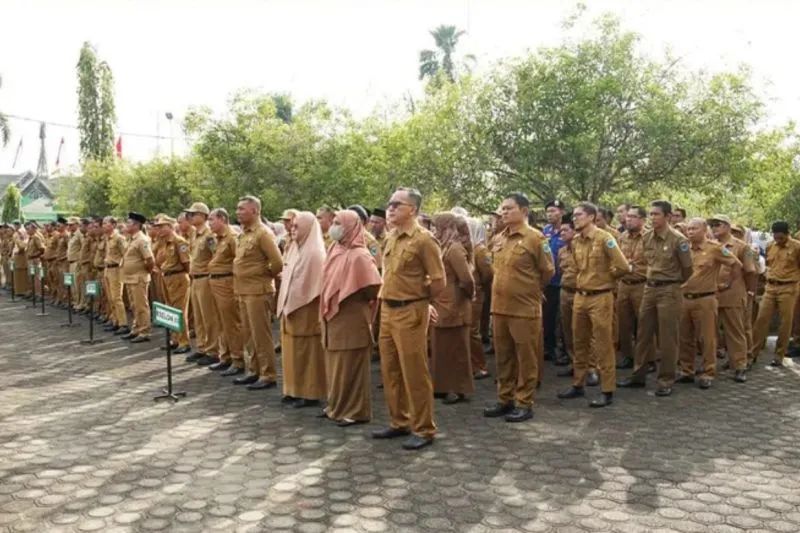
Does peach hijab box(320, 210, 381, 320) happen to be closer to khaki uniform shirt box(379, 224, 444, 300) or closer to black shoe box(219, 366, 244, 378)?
khaki uniform shirt box(379, 224, 444, 300)

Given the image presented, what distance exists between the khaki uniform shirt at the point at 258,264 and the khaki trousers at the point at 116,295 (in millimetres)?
4881

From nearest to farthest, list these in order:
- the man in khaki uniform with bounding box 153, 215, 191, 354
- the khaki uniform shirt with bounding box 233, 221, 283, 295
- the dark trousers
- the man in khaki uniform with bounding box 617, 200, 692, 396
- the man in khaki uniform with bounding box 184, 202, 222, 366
A: the man in khaki uniform with bounding box 617, 200, 692, 396 → the khaki uniform shirt with bounding box 233, 221, 283, 295 → the man in khaki uniform with bounding box 184, 202, 222, 366 → the dark trousers → the man in khaki uniform with bounding box 153, 215, 191, 354

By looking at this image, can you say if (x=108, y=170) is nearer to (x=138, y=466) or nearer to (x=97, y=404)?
(x=97, y=404)

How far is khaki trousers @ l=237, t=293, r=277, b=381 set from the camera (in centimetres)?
765

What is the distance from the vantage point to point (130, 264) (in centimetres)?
1085

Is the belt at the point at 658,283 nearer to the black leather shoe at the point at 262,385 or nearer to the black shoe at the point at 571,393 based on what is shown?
the black shoe at the point at 571,393

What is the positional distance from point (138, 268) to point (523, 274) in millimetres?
6844

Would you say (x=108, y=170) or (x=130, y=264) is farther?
(x=108, y=170)

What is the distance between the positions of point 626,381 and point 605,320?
1.28 metres

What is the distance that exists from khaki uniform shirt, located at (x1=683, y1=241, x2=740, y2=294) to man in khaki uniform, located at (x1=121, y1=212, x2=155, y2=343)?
758cm

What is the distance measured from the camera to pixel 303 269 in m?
6.87

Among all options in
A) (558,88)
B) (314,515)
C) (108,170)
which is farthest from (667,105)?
(108,170)

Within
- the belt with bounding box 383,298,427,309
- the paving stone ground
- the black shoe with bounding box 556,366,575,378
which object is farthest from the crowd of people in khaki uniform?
the paving stone ground

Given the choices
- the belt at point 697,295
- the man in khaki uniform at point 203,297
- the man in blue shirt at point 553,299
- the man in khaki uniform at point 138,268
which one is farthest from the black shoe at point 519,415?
the man in khaki uniform at point 138,268
